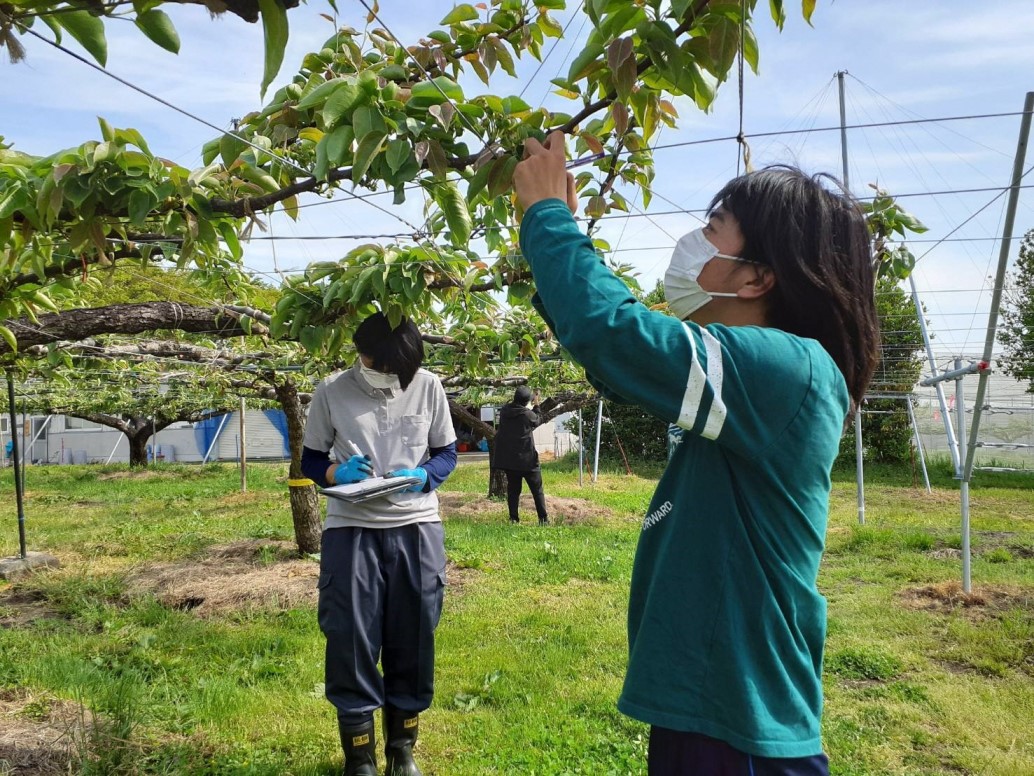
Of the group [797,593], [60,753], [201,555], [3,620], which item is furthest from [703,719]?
[201,555]

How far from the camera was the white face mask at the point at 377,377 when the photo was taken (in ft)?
9.37

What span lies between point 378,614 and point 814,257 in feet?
6.63

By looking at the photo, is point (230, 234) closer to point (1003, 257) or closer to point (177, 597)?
point (177, 597)

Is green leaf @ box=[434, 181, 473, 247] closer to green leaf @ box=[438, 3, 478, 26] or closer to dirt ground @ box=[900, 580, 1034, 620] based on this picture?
green leaf @ box=[438, 3, 478, 26]

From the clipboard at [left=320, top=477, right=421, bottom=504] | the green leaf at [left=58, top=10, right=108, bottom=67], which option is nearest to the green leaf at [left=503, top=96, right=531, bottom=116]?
the green leaf at [left=58, top=10, right=108, bottom=67]

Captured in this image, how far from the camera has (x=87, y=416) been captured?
64.2ft

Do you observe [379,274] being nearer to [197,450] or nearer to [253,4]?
[253,4]

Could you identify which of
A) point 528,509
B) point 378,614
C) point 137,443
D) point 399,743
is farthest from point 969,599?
point 137,443

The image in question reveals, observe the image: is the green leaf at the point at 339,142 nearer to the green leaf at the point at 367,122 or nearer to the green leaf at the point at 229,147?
A: the green leaf at the point at 367,122

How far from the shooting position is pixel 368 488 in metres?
2.58

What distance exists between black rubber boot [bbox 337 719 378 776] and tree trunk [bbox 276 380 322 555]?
4224 mm

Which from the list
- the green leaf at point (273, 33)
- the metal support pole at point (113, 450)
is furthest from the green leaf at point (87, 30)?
the metal support pole at point (113, 450)

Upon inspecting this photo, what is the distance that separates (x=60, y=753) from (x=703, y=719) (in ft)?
8.43

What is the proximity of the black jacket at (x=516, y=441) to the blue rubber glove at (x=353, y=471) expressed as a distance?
6723mm
